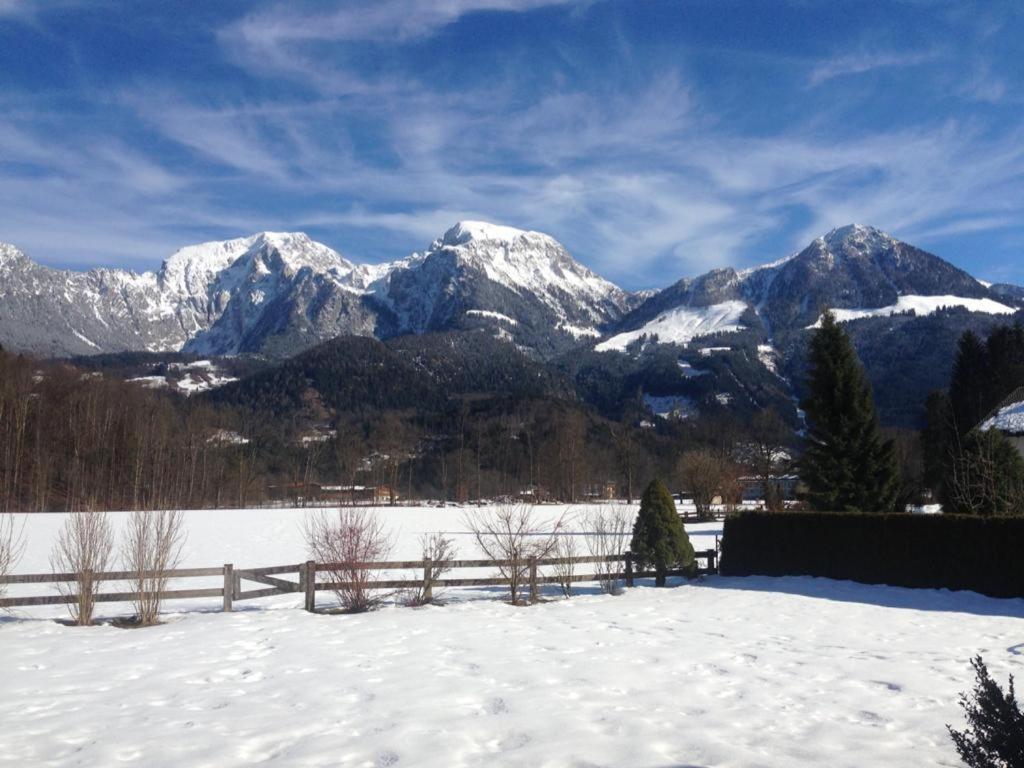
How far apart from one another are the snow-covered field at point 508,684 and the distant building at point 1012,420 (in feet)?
72.7

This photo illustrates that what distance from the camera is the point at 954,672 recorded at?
950 centimetres

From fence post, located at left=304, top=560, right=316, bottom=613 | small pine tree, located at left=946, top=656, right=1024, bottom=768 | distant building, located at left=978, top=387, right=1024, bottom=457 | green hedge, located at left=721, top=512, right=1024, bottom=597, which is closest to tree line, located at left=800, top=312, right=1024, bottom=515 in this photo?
distant building, located at left=978, top=387, right=1024, bottom=457

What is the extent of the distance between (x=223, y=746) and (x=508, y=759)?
250cm

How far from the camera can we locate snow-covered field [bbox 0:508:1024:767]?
6.57m

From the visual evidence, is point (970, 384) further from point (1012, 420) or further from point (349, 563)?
point (349, 563)

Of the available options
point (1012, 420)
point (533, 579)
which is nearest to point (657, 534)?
point (533, 579)

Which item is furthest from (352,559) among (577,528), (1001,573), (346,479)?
(346,479)

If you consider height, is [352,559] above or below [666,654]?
above

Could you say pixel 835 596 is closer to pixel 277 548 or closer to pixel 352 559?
pixel 352 559

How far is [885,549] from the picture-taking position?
1919cm

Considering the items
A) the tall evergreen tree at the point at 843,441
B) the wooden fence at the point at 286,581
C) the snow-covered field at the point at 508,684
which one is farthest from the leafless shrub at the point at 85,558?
the tall evergreen tree at the point at 843,441

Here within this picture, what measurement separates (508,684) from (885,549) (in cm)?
1395

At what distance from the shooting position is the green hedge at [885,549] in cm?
1689

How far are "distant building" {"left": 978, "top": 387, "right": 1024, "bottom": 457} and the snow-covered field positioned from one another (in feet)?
72.7
